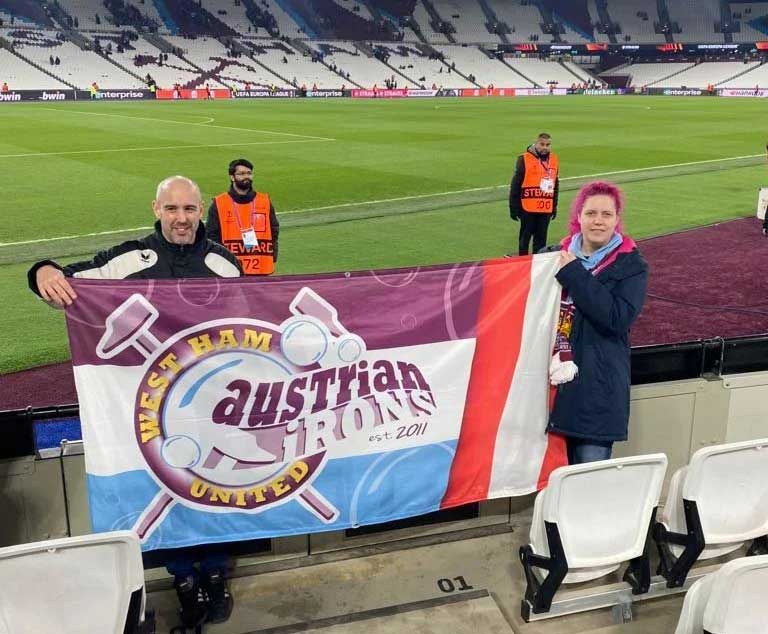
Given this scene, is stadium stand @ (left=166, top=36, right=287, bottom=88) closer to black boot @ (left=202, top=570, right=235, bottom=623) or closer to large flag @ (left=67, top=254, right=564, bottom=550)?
large flag @ (left=67, top=254, right=564, bottom=550)

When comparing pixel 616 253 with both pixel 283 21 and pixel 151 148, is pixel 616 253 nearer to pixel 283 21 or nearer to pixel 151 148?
pixel 151 148

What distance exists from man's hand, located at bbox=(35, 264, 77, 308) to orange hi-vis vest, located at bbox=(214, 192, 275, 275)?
3.78m

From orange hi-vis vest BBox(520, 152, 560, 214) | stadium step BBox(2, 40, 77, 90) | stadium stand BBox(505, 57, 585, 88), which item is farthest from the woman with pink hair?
stadium stand BBox(505, 57, 585, 88)

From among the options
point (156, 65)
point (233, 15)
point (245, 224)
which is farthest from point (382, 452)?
point (233, 15)

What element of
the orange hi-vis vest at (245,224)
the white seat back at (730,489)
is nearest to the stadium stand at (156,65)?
the orange hi-vis vest at (245,224)

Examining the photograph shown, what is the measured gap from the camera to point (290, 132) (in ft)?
91.6

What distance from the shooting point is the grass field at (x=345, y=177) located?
10.9m

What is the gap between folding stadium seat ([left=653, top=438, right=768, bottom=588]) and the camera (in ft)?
10.4

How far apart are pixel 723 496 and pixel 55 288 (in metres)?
2.94

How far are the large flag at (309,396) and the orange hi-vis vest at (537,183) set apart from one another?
247 inches

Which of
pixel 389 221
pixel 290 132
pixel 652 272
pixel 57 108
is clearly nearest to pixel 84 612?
pixel 652 272

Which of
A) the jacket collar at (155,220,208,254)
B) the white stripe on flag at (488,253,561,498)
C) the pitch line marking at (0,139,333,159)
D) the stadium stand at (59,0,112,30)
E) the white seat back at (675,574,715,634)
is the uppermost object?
the stadium stand at (59,0,112,30)

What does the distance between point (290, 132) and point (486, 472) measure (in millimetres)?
25651

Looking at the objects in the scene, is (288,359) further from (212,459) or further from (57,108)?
(57,108)
